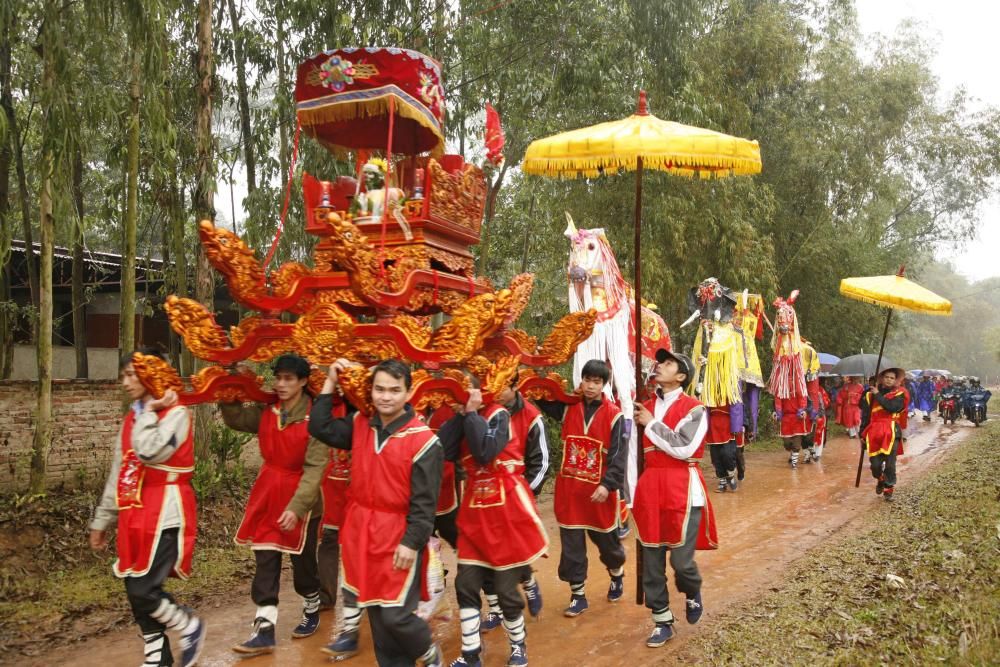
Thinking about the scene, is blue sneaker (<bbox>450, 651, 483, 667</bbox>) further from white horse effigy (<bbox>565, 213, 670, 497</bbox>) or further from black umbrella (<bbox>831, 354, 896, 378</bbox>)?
black umbrella (<bbox>831, 354, 896, 378</bbox>)

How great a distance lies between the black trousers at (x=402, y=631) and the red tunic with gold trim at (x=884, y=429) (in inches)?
261

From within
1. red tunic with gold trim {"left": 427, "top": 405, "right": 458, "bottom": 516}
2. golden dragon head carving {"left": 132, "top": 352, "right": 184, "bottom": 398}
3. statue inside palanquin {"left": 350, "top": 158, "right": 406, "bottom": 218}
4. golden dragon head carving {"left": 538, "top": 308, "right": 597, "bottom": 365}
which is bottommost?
red tunic with gold trim {"left": 427, "top": 405, "right": 458, "bottom": 516}

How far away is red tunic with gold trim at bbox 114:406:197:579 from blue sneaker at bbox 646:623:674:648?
97.7 inches

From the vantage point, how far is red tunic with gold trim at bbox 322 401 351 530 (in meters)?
4.59

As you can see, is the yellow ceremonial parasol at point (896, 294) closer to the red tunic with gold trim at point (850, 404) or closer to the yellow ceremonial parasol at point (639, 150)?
the yellow ceremonial parasol at point (639, 150)

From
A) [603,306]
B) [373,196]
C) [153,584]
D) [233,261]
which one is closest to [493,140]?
[373,196]

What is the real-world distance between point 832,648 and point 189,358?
795cm

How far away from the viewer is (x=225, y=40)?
888 cm

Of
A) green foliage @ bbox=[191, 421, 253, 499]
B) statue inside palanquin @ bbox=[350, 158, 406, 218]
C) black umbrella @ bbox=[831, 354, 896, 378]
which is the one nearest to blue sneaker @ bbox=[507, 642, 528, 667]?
statue inside palanquin @ bbox=[350, 158, 406, 218]

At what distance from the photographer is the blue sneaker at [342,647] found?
13.9 feet

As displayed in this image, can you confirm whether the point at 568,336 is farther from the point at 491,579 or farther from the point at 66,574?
the point at 66,574

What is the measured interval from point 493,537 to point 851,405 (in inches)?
540

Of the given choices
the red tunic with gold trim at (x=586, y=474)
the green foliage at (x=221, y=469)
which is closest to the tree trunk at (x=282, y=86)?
the green foliage at (x=221, y=469)

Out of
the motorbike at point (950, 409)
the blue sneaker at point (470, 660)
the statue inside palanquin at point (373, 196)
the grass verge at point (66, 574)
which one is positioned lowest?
the motorbike at point (950, 409)
